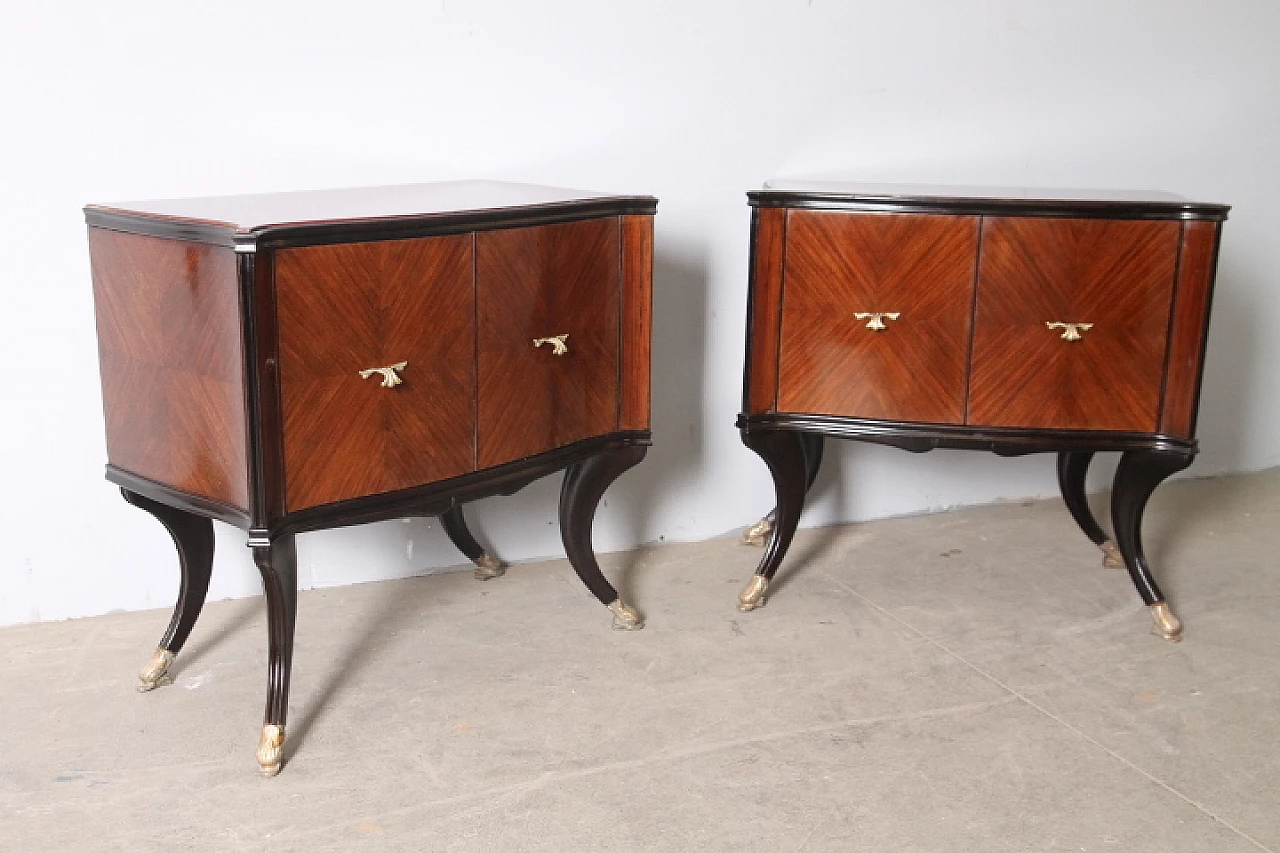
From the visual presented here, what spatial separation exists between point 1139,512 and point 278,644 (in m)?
1.96

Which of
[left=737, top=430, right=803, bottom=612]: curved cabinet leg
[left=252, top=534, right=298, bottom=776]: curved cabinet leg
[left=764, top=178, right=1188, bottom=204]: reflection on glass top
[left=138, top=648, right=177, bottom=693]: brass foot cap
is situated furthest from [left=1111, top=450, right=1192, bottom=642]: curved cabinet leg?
[left=138, top=648, right=177, bottom=693]: brass foot cap

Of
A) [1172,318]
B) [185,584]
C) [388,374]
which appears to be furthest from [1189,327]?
[185,584]

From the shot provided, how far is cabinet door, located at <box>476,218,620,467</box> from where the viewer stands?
99.6 inches

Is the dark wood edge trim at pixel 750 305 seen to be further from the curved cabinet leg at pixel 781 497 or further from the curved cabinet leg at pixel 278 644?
the curved cabinet leg at pixel 278 644

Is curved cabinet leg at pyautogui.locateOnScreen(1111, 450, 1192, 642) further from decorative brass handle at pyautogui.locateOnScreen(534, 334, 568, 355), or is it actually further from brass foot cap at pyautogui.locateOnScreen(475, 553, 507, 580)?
brass foot cap at pyautogui.locateOnScreen(475, 553, 507, 580)

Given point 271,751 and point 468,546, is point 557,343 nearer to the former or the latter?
point 468,546

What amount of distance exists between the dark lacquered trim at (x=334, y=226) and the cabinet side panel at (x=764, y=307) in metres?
0.46

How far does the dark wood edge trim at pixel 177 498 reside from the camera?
7.51 feet

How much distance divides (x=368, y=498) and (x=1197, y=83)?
2.95 m

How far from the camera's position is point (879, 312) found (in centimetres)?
292

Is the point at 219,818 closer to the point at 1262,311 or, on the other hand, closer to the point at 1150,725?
the point at 1150,725

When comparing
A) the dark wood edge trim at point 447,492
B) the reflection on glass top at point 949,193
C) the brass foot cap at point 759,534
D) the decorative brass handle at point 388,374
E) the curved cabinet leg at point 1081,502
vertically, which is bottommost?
the brass foot cap at point 759,534

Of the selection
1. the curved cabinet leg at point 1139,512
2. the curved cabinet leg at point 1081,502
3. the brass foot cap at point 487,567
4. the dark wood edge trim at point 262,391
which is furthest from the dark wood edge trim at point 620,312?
the curved cabinet leg at point 1081,502

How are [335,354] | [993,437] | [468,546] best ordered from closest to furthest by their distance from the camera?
[335,354] < [993,437] < [468,546]
